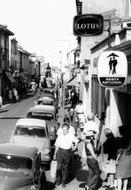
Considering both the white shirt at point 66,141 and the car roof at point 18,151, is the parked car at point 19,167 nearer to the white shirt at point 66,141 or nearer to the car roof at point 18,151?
the car roof at point 18,151

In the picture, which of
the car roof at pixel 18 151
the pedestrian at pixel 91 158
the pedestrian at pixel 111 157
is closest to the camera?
the car roof at pixel 18 151

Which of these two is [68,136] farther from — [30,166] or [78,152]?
[78,152]

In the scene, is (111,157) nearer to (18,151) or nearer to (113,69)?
(113,69)

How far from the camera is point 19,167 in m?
9.08

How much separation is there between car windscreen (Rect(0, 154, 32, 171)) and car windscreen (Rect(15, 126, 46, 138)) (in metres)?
4.93

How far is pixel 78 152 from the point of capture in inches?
620

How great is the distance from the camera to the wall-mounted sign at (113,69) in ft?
34.2

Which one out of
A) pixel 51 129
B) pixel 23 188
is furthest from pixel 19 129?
pixel 23 188

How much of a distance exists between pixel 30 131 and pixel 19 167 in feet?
17.2

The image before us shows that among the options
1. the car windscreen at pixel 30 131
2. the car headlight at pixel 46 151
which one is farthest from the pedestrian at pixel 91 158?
the car windscreen at pixel 30 131

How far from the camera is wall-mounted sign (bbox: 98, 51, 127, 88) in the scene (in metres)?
10.4

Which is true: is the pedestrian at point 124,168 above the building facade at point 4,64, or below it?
below

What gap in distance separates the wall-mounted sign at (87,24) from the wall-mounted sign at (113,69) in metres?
1.60

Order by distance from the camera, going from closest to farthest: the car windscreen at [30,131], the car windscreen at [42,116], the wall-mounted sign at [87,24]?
1. the wall-mounted sign at [87,24]
2. the car windscreen at [30,131]
3. the car windscreen at [42,116]
